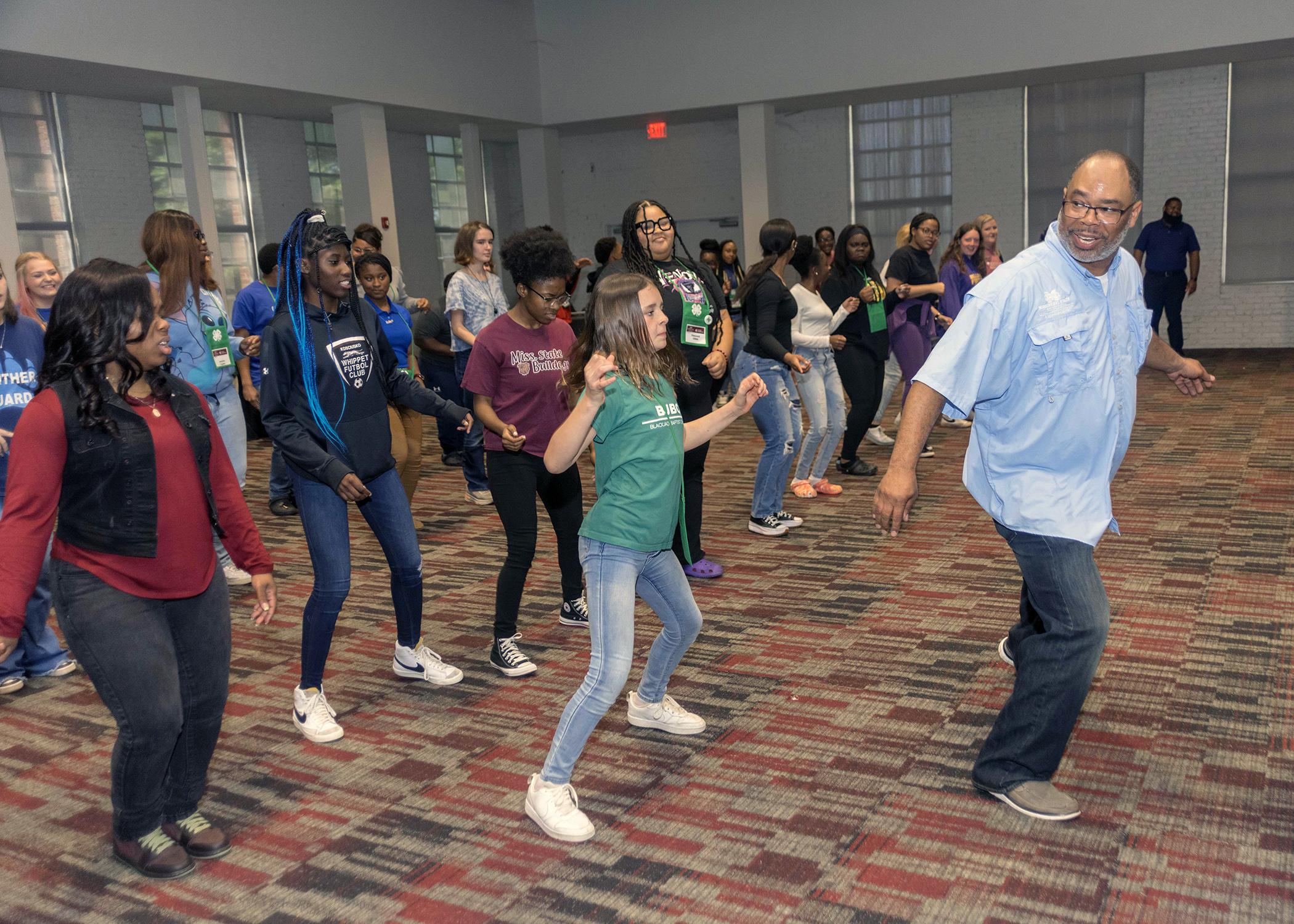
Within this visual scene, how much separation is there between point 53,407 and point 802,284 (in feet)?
13.9

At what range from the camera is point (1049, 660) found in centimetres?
238

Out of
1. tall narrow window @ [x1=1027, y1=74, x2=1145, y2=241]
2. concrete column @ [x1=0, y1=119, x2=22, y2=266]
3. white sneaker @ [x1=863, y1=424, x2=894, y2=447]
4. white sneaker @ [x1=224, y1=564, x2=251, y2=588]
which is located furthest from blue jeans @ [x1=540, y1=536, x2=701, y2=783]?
tall narrow window @ [x1=1027, y1=74, x2=1145, y2=241]

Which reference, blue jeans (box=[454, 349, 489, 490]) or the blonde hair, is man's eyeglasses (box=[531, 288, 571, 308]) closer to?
the blonde hair

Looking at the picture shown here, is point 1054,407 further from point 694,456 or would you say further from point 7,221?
point 7,221

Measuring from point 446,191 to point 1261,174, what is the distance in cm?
1080

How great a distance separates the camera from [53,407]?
2.13 m

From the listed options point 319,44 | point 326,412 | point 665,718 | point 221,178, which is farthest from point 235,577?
point 221,178

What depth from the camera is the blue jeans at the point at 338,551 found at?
9.78ft

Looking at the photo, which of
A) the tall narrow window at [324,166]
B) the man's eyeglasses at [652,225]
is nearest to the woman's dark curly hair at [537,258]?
the man's eyeglasses at [652,225]

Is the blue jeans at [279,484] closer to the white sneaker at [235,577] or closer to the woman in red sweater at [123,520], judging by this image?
the white sneaker at [235,577]

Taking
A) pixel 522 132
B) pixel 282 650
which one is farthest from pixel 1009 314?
pixel 522 132

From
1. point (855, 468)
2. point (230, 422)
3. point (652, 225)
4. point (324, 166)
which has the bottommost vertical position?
point (855, 468)

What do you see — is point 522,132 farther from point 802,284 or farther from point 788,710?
point 788,710

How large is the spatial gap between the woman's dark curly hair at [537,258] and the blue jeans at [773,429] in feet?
5.47
